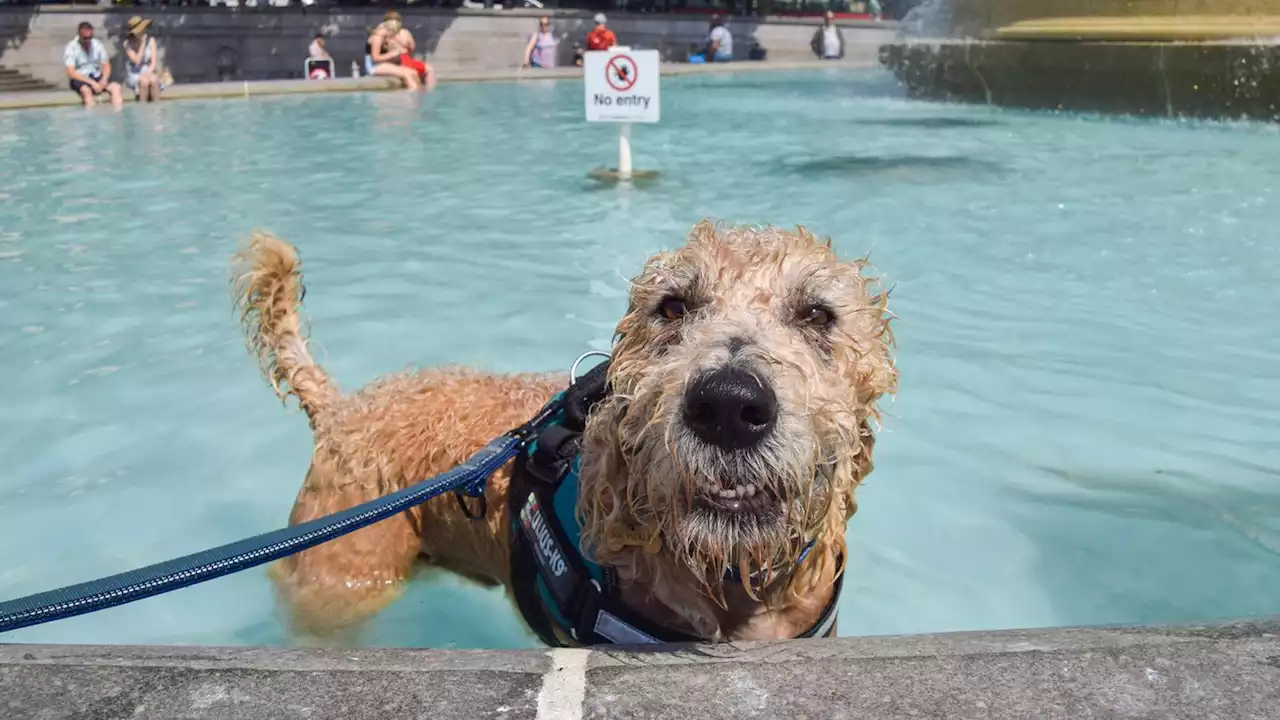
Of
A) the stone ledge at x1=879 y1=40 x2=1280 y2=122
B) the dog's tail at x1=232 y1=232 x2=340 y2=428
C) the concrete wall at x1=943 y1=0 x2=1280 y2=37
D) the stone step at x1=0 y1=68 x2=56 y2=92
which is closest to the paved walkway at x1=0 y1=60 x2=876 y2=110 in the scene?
the stone step at x1=0 y1=68 x2=56 y2=92

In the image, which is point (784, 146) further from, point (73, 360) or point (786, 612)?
point (786, 612)

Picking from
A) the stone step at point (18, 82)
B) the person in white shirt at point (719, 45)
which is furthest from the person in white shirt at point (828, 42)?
the stone step at point (18, 82)

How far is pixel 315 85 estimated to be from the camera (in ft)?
84.9

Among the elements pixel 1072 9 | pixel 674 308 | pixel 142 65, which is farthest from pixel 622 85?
pixel 142 65

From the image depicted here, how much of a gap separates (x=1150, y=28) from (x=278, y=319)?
19.1 meters

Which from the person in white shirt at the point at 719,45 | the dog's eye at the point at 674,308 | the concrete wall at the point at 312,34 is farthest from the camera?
the person in white shirt at the point at 719,45

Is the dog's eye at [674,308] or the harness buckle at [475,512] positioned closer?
the dog's eye at [674,308]

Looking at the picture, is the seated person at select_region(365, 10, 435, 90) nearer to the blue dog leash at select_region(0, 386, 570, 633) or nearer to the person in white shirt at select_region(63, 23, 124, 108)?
the person in white shirt at select_region(63, 23, 124, 108)

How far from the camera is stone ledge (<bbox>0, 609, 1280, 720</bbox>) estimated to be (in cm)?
198

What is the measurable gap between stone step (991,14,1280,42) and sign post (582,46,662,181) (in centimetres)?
1084

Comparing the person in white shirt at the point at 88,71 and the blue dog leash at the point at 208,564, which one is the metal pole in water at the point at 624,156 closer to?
the blue dog leash at the point at 208,564

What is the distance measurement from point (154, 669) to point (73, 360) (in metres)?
5.91

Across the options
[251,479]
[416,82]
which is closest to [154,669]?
[251,479]

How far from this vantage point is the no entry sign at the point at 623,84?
41.6 feet
